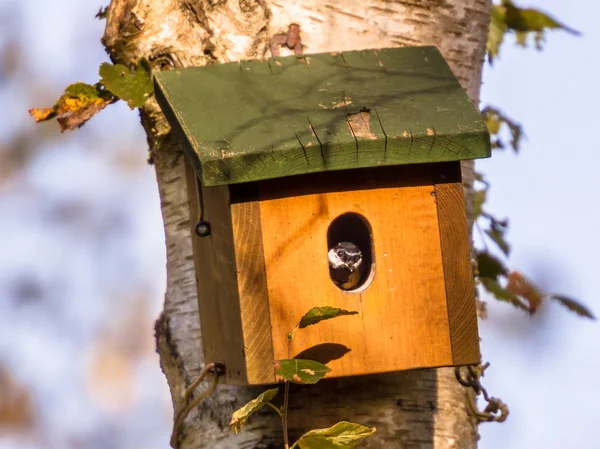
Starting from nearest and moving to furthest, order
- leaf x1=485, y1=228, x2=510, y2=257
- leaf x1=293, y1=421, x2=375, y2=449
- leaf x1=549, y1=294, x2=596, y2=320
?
leaf x1=293, y1=421, x2=375, y2=449 → leaf x1=549, y1=294, x2=596, y2=320 → leaf x1=485, y1=228, x2=510, y2=257

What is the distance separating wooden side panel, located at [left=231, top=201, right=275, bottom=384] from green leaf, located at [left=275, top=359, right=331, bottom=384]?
0.27ft

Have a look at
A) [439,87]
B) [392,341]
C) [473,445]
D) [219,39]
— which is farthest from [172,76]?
[473,445]

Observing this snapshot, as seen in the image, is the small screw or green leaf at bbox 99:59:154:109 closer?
the small screw

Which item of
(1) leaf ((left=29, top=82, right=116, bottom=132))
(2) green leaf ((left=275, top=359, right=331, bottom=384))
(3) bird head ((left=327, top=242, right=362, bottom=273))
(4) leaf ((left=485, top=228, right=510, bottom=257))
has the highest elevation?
(1) leaf ((left=29, top=82, right=116, bottom=132))

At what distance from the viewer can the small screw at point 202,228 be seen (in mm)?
2076

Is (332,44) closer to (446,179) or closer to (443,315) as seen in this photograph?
(446,179)

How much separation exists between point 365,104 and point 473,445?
0.89 m

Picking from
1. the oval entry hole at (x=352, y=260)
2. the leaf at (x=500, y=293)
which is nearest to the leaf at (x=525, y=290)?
the leaf at (x=500, y=293)

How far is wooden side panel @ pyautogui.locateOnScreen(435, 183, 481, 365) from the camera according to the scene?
201cm

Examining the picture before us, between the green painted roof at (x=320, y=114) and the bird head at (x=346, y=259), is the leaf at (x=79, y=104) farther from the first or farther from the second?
the bird head at (x=346, y=259)

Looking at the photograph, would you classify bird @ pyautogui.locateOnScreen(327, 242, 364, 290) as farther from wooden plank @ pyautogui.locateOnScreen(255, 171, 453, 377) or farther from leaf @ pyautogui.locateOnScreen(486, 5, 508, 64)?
leaf @ pyautogui.locateOnScreen(486, 5, 508, 64)

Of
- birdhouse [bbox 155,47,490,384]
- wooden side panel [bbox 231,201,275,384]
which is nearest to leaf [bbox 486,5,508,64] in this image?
birdhouse [bbox 155,47,490,384]

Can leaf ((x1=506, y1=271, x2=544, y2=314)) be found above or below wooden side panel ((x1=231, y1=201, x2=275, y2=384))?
below

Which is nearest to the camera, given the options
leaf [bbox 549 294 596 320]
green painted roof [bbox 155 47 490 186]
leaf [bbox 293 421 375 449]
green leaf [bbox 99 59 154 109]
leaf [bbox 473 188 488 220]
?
leaf [bbox 293 421 375 449]
